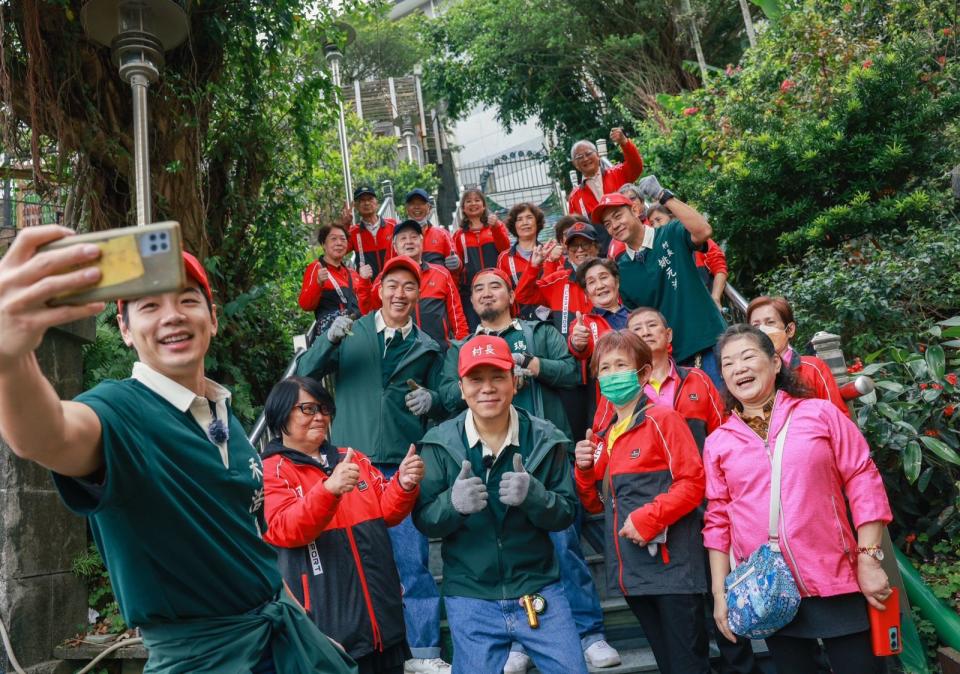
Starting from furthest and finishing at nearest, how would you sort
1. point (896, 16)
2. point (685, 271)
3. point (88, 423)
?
point (896, 16) → point (685, 271) → point (88, 423)

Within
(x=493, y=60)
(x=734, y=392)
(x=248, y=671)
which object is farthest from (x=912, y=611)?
(x=493, y=60)

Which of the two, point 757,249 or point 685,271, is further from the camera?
point 757,249

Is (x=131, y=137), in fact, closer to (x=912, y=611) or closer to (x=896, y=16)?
(x=912, y=611)

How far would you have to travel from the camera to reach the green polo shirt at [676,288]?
17.5 feet

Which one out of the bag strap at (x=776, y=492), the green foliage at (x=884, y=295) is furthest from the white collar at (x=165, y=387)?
the green foliage at (x=884, y=295)

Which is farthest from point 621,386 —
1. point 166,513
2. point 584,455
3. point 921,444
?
point 166,513

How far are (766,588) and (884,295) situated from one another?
4102 mm

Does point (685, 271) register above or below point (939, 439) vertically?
above

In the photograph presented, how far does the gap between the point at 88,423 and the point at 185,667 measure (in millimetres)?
678

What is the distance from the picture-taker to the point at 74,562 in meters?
4.87

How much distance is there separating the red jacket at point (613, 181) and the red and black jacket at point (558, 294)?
1417mm

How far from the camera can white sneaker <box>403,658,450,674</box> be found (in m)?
4.27

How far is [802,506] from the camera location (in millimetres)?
3166

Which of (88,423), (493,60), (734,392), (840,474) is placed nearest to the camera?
(88,423)
